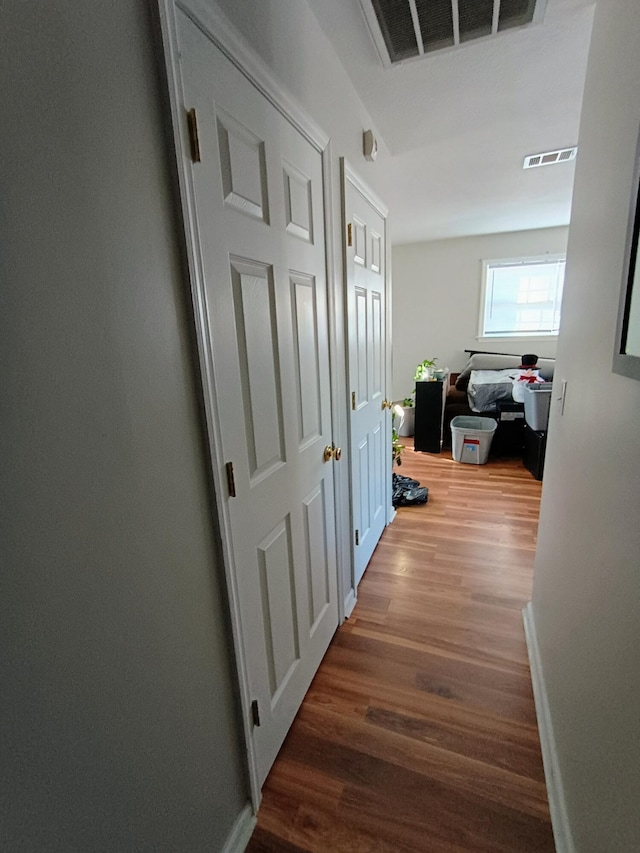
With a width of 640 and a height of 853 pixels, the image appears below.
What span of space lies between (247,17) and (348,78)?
2.76 ft

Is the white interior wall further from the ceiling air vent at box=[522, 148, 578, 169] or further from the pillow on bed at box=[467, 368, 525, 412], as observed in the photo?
the ceiling air vent at box=[522, 148, 578, 169]

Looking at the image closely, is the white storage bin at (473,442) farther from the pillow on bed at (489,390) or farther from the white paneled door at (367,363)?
the white paneled door at (367,363)

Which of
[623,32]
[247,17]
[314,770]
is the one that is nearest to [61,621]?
[314,770]

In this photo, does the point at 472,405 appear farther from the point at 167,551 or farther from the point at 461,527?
the point at 167,551

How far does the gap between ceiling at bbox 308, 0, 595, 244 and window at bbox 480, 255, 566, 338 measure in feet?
5.52

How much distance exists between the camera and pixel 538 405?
333 centimetres

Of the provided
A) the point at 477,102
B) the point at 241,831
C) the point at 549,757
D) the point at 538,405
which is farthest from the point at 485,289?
the point at 241,831

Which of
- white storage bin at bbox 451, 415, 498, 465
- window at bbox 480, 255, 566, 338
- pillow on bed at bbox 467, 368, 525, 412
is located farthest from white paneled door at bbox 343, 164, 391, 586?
window at bbox 480, 255, 566, 338

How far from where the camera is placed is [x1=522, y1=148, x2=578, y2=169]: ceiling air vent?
93.9 inches

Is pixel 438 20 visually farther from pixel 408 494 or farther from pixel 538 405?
pixel 538 405

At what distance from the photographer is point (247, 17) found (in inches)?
35.6

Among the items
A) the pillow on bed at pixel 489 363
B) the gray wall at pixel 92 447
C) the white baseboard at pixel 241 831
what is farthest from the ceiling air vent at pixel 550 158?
the white baseboard at pixel 241 831

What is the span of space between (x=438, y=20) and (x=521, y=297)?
4.26m

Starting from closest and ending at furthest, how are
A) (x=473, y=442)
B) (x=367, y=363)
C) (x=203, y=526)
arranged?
(x=203, y=526), (x=367, y=363), (x=473, y=442)
